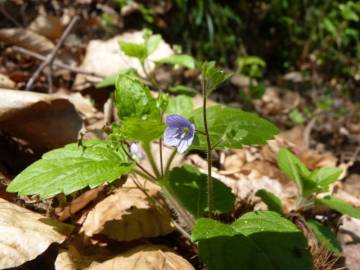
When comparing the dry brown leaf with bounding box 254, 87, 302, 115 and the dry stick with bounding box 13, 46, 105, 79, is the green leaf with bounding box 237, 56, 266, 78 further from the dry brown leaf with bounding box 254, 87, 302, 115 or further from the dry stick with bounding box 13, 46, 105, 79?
the dry stick with bounding box 13, 46, 105, 79

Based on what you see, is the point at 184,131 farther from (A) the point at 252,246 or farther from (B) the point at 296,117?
(B) the point at 296,117

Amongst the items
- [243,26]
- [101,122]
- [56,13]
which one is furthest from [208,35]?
[101,122]

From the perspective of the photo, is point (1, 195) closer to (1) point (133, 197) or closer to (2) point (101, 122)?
(1) point (133, 197)

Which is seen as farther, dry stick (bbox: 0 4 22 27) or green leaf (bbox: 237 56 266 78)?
green leaf (bbox: 237 56 266 78)

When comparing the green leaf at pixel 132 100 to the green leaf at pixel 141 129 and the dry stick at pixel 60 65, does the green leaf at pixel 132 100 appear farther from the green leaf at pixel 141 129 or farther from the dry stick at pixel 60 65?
the dry stick at pixel 60 65

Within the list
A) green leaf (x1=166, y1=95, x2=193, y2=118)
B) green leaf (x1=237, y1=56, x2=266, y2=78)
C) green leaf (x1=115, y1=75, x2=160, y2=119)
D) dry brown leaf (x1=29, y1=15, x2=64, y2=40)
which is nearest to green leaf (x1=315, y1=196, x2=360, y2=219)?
green leaf (x1=166, y1=95, x2=193, y2=118)

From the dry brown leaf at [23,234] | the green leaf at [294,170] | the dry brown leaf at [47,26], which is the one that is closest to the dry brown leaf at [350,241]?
the green leaf at [294,170]
